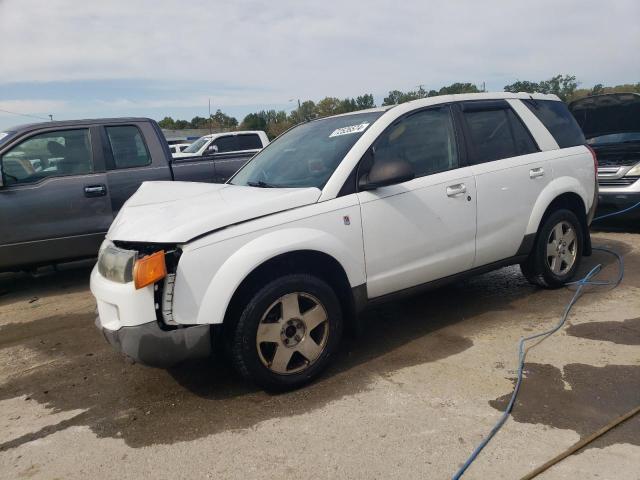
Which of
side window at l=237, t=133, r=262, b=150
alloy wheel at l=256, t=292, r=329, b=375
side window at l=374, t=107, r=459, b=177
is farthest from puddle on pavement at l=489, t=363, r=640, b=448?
side window at l=237, t=133, r=262, b=150

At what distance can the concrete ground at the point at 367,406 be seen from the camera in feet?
8.34

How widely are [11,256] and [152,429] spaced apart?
11.9 feet

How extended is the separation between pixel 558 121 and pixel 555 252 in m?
1.25

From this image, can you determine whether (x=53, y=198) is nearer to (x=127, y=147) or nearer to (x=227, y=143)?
(x=127, y=147)

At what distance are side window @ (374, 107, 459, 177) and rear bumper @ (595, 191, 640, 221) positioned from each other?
407cm

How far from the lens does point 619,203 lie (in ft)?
22.8

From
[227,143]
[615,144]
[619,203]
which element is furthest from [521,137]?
[227,143]

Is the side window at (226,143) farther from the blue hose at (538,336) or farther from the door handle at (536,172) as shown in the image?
the door handle at (536,172)

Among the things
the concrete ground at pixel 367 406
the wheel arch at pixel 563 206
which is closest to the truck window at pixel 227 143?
the concrete ground at pixel 367 406

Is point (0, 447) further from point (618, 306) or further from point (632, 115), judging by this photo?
point (632, 115)

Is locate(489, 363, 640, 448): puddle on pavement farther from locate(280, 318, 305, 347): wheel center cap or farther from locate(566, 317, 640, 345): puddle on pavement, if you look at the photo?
locate(280, 318, 305, 347): wheel center cap

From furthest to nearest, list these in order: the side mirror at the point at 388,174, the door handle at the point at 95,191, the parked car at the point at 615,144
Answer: the parked car at the point at 615,144
the door handle at the point at 95,191
the side mirror at the point at 388,174

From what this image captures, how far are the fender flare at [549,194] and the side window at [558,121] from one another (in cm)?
37

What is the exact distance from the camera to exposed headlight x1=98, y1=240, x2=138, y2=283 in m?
2.92
